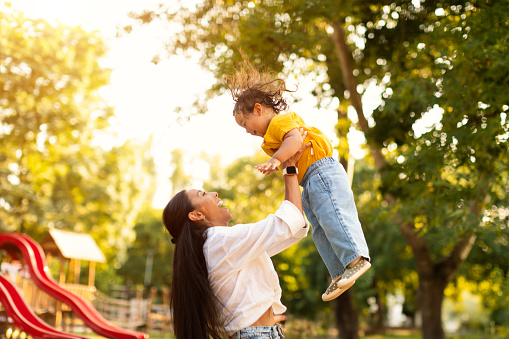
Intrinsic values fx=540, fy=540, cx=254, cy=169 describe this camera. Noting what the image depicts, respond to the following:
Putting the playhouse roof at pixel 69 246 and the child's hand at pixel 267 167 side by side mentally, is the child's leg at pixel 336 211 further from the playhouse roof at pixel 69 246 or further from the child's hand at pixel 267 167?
the playhouse roof at pixel 69 246

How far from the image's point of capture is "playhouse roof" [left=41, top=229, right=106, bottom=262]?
1736 centimetres

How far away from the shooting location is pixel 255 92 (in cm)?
329

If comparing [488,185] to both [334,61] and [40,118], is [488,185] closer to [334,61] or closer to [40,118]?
[334,61]

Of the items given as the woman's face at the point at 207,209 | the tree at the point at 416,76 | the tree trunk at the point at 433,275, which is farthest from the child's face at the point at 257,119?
the tree trunk at the point at 433,275

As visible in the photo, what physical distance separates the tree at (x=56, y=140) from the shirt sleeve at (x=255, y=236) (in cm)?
1768

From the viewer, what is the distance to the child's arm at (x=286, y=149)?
2865mm

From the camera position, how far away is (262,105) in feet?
10.8

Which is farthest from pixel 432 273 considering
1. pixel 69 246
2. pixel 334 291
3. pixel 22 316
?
pixel 69 246

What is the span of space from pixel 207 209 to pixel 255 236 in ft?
1.49

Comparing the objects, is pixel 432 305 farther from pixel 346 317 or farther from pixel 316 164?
pixel 316 164

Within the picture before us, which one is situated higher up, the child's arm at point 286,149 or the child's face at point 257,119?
the child's face at point 257,119

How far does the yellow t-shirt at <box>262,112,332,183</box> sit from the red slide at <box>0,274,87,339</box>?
5.54 m

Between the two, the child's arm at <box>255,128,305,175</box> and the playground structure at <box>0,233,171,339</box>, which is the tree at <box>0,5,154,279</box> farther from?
the child's arm at <box>255,128,305,175</box>

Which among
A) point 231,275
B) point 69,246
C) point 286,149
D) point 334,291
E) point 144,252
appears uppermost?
point 144,252
